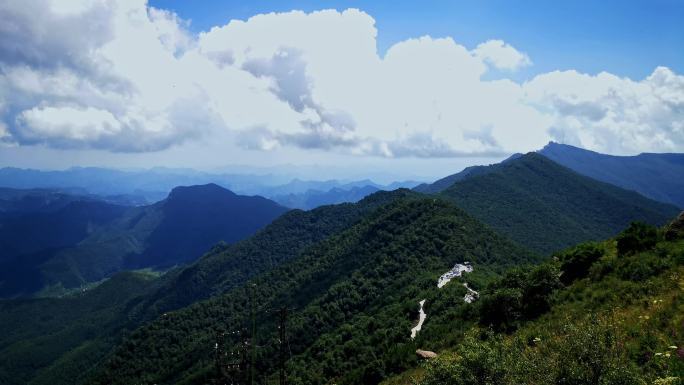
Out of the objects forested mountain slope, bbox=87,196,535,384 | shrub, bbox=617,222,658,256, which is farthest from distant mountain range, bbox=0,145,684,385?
forested mountain slope, bbox=87,196,535,384

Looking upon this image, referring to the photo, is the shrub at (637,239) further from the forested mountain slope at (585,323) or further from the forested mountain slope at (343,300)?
the forested mountain slope at (343,300)

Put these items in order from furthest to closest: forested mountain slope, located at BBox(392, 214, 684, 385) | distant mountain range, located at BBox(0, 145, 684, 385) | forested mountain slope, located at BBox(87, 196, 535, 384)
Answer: forested mountain slope, located at BBox(87, 196, 535, 384)
distant mountain range, located at BBox(0, 145, 684, 385)
forested mountain slope, located at BBox(392, 214, 684, 385)

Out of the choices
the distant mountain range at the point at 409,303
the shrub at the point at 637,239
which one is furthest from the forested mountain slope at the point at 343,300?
the shrub at the point at 637,239

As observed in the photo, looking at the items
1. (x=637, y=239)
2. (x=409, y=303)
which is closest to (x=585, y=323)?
(x=637, y=239)

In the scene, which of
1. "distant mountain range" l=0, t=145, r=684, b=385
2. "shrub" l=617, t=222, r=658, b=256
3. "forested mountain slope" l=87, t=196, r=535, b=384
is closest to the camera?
"distant mountain range" l=0, t=145, r=684, b=385

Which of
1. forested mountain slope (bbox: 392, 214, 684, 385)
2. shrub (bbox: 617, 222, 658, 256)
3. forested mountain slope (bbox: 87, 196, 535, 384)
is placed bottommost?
forested mountain slope (bbox: 87, 196, 535, 384)

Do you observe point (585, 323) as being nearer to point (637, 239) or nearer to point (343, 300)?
point (637, 239)

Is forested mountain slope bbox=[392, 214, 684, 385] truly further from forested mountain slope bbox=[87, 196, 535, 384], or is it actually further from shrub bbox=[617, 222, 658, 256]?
forested mountain slope bbox=[87, 196, 535, 384]

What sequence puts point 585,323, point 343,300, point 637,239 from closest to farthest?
point 585,323
point 637,239
point 343,300

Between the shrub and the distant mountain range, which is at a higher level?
the shrub

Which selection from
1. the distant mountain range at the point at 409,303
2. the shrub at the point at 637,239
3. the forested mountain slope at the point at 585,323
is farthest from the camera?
the shrub at the point at 637,239

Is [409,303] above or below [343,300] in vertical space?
above
